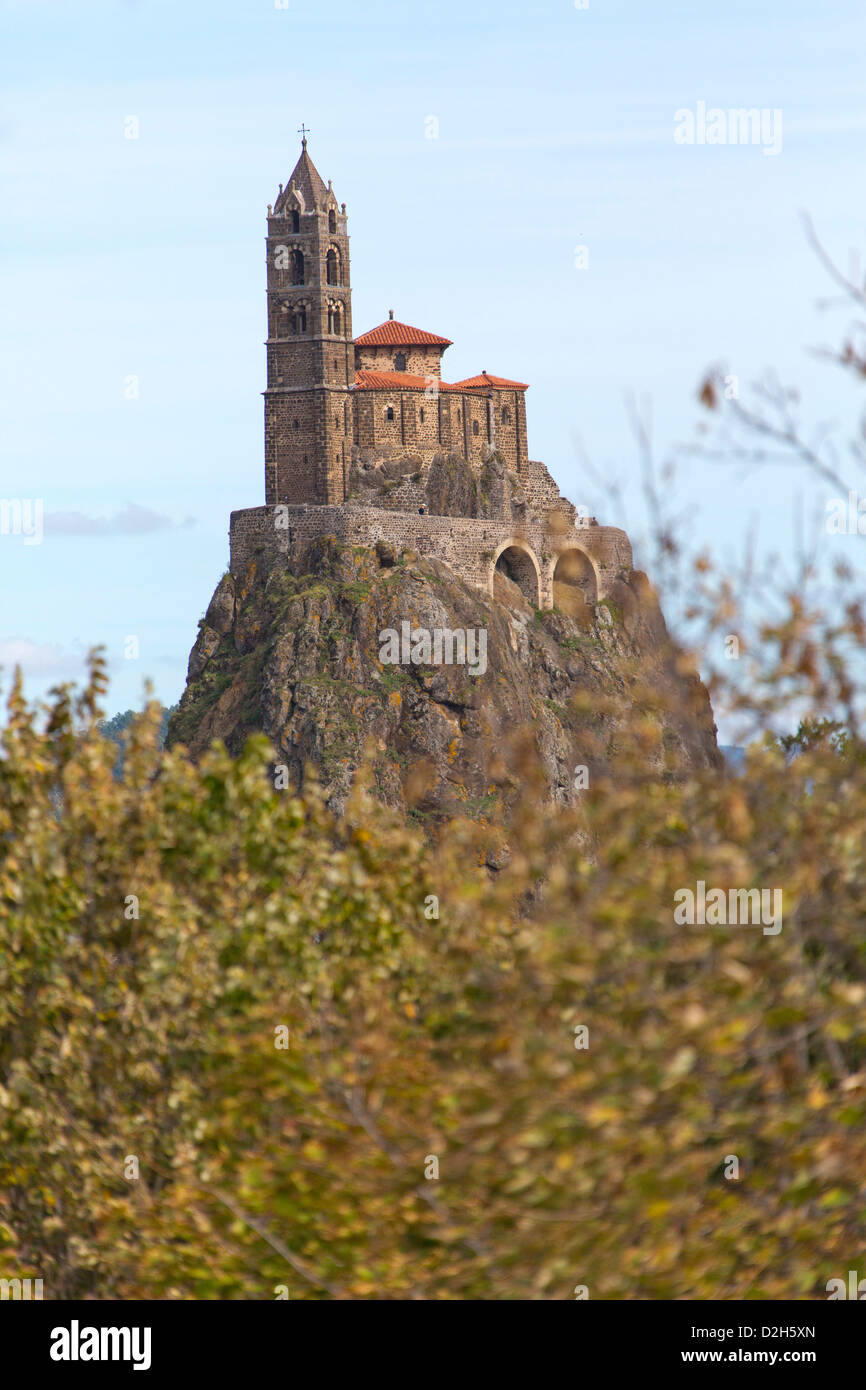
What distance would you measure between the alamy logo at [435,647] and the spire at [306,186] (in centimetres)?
2485

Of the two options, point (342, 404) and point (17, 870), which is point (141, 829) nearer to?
point (17, 870)

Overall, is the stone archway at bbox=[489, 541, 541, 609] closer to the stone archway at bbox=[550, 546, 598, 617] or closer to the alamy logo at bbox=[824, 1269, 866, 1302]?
the stone archway at bbox=[550, 546, 598, 617]

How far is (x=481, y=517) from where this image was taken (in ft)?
339

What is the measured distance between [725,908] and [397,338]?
9733 cm

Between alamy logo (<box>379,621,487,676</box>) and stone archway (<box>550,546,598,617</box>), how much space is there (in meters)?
8.39

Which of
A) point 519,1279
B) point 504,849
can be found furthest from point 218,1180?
point 504,849

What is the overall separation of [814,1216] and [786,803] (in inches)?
121

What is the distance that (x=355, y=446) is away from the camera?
99.9 meters

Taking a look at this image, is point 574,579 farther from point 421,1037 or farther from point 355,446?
point 421,1037

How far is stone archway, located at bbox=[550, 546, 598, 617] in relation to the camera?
10469 centimetres
